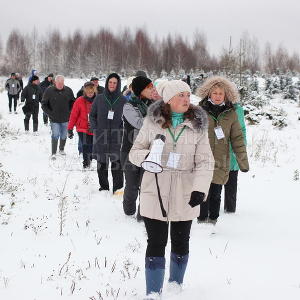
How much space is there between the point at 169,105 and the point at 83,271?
1932 mm

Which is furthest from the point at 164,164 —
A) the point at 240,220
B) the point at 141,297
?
the point at 240,220

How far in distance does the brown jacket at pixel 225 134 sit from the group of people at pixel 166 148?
1cm

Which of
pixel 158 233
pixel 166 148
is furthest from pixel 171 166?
pixel 158 233

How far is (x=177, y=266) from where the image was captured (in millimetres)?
3305

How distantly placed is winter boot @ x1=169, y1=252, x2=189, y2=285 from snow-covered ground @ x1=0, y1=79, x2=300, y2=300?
14 centimetres

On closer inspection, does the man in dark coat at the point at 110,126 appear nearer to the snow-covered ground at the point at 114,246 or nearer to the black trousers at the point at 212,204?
the snow-covered ground at the point at 114,246

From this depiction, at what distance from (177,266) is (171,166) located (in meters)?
0.93

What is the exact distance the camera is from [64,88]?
1014 cm

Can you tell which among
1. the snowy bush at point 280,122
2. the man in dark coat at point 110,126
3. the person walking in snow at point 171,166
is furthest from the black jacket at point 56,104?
the snowy bush at point 280,122

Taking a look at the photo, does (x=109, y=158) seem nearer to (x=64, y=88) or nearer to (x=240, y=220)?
(x=240, y=220)

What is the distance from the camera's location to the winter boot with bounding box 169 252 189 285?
10.7 ft

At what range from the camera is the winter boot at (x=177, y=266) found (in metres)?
3.27

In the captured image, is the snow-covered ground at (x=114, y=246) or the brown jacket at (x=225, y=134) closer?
the snow-covered ground at (x=114, y=246)

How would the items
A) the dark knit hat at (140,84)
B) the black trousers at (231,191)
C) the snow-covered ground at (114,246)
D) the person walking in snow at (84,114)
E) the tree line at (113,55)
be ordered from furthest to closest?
the tree line at (113,55) < the person walking in snow at (84,114) < the black trousers at (231,191) < the dark knit hat at (140,84) < the snow-covered ground at (114,246)
